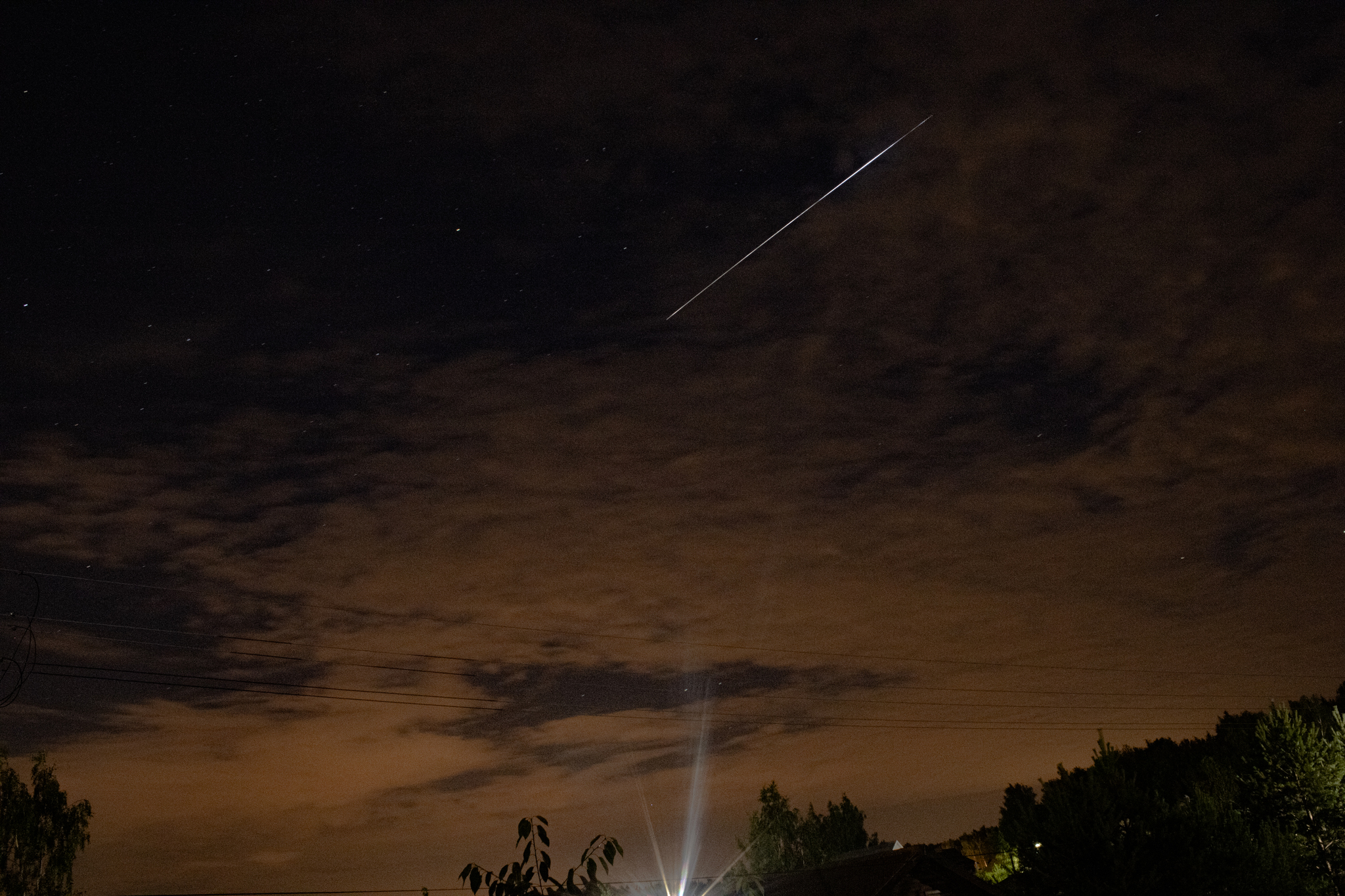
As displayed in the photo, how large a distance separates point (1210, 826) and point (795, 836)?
67.9 meters

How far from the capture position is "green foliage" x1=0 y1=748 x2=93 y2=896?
110ft

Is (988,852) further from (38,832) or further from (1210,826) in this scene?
(38,832)

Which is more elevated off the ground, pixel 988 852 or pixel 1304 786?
pixel 1304 786

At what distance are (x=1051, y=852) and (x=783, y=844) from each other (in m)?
72.1

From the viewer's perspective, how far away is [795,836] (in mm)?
102875

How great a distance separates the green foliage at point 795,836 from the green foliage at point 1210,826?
5238cm

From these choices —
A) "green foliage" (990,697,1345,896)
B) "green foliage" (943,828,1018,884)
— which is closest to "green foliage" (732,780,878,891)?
"green foliage" (943,828,1018,884)

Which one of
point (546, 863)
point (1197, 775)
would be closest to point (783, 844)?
point (1197, 775)

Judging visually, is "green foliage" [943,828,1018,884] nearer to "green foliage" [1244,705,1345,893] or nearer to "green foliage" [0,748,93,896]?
"green foliage" [1244,705,1345,893]

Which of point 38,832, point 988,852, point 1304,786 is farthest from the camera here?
point 988,852

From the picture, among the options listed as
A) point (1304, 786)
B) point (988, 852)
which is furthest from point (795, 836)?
point (1304, 786)

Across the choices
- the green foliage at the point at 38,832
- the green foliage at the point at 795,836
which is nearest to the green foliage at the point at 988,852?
the green foliage at the point at 795,836

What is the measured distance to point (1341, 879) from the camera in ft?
144

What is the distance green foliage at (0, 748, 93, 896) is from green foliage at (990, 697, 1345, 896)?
30.6 metres
